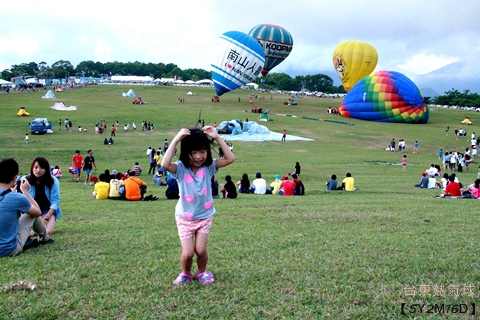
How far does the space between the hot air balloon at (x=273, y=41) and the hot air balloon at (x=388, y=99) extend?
17.0 m

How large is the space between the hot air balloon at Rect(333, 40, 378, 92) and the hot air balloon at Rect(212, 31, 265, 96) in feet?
64.3

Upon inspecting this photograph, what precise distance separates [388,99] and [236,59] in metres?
19.1

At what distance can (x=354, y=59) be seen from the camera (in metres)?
61.2

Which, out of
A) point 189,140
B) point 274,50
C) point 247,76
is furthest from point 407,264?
point 274,50

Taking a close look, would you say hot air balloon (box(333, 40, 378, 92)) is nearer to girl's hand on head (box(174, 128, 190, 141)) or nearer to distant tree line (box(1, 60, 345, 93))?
girl's hand on head (box(174, 128, 190, 141))

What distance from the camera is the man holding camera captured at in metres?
5.68

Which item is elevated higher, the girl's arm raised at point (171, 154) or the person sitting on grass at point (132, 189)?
the girl's arm raised at point (171, 154)

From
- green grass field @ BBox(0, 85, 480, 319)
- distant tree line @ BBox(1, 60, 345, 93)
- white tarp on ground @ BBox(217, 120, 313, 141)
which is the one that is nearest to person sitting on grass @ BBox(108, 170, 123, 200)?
green grass field @ BBox(0, 85, 480, 319)

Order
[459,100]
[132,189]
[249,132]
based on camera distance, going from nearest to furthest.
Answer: [132,189] < [249,132] < [459,100]

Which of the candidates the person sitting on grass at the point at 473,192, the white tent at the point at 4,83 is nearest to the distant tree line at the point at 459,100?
the person sitting on grass at the point at 473,192

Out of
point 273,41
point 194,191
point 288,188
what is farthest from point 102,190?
point 273,41

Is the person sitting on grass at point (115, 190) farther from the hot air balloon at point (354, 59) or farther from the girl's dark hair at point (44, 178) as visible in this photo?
the hot air balloon at point (354, 59)

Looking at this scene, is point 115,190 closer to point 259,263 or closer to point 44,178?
point 44,178

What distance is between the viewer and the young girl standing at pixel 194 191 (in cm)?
486
